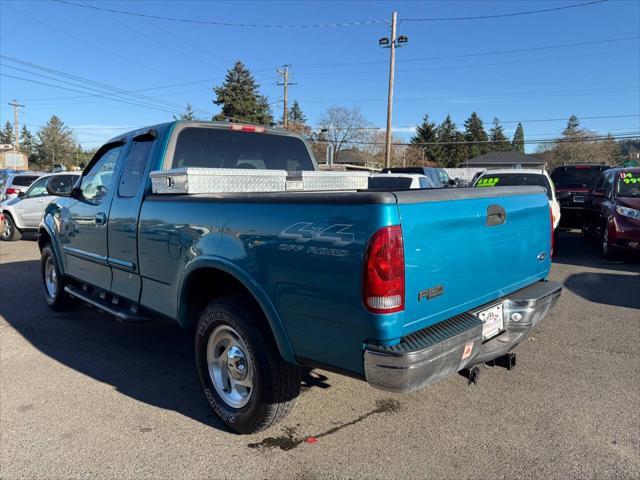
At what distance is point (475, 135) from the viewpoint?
8262cm

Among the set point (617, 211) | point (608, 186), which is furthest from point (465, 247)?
point (608, 186)

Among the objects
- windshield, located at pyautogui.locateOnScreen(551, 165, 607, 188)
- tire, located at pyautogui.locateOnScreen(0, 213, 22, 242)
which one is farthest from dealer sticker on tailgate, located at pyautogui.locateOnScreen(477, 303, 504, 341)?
tire, located at pyautogui.locateOnScreen(0, 213, 22, 242)

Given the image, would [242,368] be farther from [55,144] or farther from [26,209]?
[55,144]

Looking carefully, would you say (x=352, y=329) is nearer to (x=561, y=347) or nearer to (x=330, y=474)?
(x=330, y=474)

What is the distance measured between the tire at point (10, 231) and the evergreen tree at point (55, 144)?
296ft

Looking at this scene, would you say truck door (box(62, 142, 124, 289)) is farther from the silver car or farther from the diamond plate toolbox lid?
the silver car

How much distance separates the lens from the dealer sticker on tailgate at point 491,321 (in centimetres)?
298

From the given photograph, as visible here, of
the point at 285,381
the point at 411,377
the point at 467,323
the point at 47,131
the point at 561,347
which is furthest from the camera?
the point at 47,131

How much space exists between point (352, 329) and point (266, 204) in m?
0.91

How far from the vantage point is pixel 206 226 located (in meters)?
3.17

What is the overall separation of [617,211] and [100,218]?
8661mm

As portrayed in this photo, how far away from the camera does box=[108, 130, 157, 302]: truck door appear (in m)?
A: 4.02

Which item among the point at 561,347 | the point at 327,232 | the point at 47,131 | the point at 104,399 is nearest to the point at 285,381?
the point at 327,232

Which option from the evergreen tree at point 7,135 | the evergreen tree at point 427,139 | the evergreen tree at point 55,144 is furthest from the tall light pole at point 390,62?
the evergreen tree at point 7,135
